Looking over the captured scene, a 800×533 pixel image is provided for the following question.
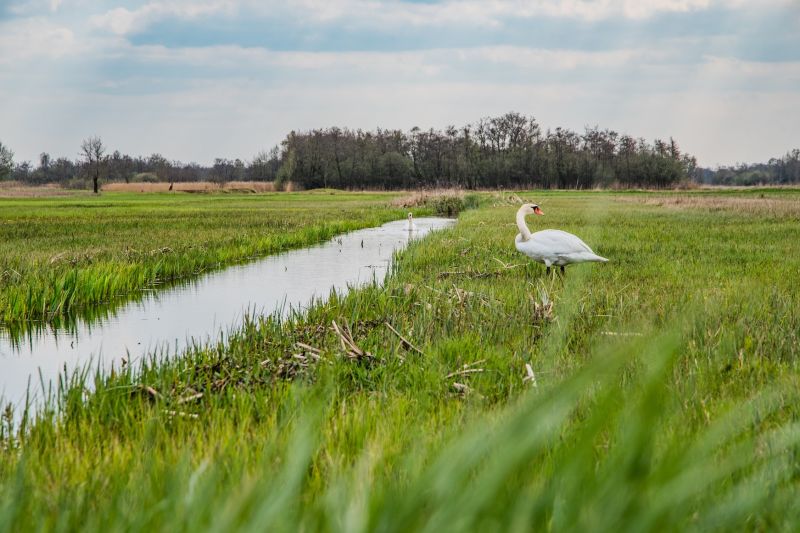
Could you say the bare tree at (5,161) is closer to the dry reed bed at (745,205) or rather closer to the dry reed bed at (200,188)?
the dry reed bed at (200,188)

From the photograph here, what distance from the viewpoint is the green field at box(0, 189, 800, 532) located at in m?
0.58

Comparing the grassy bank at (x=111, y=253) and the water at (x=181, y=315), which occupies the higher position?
the grassy bank at (x=111, y=253)

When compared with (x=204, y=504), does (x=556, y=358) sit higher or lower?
lower

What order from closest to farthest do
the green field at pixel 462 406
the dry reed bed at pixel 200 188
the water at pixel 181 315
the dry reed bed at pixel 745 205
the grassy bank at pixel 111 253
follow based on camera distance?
the green field at pixel 462 406
the water at pixel 181 315
the grassy bank at pixel 111 253
the dry reed bed at pixel 745 205
the dry reed bed at pixel 200 188

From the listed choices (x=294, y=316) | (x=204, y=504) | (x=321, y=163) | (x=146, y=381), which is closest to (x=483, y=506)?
(x=204, y=504)

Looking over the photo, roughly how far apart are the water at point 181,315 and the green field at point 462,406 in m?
0.78

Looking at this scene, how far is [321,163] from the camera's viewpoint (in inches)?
4387

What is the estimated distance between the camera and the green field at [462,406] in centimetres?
58

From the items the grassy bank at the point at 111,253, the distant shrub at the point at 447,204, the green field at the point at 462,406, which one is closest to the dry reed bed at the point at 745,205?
the green field at the point at 462,406

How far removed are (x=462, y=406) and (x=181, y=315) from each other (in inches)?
258

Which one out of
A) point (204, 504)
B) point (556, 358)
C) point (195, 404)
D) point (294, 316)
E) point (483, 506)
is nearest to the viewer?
point (483, 506)

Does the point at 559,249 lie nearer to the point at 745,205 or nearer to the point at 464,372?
the point at 464,372

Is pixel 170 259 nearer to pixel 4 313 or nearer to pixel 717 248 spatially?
pixel 4 313

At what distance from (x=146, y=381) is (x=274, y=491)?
5012 millimetres
